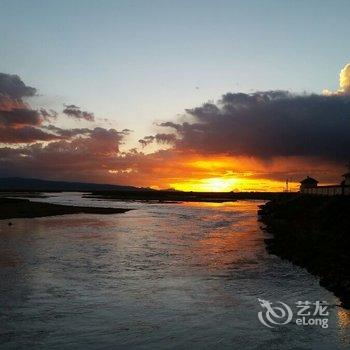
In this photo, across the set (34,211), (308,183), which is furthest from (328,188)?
(34,211)

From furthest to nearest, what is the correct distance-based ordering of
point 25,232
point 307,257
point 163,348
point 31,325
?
point 25,232 < point 307,257 < point 31,325 < point 163,348

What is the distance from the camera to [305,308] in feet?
57.4

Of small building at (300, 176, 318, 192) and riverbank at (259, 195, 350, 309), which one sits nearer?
riverbank at (259, 195, 350, 309)

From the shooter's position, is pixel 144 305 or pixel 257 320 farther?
pixel 144 305

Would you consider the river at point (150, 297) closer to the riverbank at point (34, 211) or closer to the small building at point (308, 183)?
the riverbank at point (34, 211)

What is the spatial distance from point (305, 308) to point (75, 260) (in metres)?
15.5

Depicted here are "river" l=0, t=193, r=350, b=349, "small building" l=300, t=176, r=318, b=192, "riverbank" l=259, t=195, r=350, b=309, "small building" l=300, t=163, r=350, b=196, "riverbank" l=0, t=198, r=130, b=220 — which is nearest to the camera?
"river" l=0, t=193, r=350, b=349

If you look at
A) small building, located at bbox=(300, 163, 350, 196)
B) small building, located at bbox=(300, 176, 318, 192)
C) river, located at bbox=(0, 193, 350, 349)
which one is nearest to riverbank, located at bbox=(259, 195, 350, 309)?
river, located at bbox=(0, 193, 350, 349)

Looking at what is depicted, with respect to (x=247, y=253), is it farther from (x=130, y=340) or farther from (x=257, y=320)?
(x=130, y=340)

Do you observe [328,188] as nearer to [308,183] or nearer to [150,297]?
[308,183]

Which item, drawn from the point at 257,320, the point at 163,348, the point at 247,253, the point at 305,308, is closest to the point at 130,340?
the point at 163,348

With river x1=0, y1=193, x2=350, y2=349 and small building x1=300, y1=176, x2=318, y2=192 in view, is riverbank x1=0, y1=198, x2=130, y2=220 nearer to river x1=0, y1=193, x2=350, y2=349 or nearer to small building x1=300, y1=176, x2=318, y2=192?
river x1=0, y1=193, x2=350, y2=349

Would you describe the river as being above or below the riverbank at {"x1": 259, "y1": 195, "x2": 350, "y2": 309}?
below

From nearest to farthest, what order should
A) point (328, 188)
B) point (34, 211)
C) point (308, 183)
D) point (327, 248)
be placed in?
point (327, 248)
point (328, 188)
point (34, 211)
point (308, 183)
